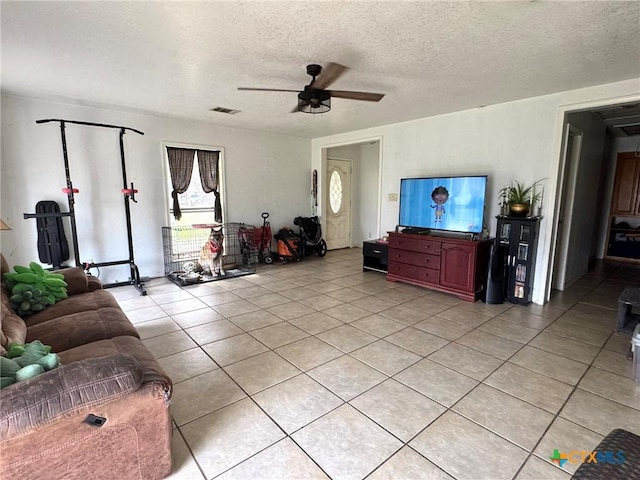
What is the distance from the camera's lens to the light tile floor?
1.76 meters

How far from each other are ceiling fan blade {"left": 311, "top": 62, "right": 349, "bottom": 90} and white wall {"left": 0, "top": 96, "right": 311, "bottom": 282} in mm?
3289

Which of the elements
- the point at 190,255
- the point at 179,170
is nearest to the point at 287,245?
the point at 190,255

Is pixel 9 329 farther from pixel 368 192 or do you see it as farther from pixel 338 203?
pixel 368 192

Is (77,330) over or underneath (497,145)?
underneath

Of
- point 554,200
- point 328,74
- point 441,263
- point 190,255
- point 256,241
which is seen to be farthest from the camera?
point 256,241

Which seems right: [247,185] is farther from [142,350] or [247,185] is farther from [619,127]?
[619,127]

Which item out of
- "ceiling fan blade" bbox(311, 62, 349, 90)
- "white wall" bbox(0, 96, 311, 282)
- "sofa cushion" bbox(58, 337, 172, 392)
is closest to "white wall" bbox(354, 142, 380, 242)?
"white wall" bbox(0, 96, 311, 282)

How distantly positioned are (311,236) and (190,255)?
2427 millimetres

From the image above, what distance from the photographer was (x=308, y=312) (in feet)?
12.6

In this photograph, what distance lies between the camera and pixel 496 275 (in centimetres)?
406

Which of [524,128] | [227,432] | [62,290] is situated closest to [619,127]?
[524,128]

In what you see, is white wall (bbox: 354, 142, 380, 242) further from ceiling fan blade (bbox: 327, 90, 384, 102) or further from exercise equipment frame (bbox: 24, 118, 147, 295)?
exercise equipment frame (bbox: 24, 118, 147, 295)

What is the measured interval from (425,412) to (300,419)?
80 centimetres

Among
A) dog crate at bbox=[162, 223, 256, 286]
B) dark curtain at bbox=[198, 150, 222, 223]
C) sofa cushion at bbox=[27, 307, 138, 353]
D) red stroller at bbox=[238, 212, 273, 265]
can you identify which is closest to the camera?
sofa cushion at bbox=[27, 307, 138, 353]
